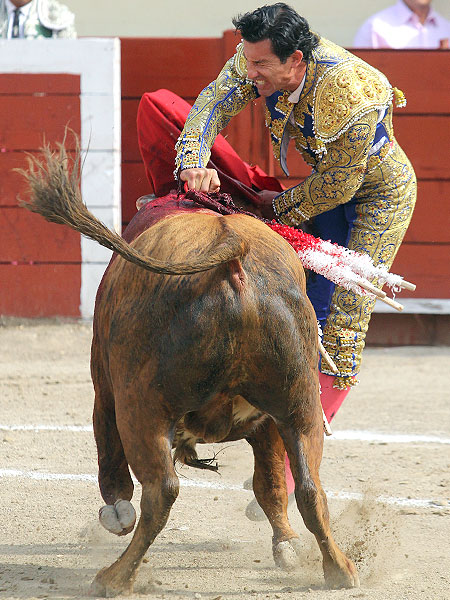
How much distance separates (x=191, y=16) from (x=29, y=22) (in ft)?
5.54

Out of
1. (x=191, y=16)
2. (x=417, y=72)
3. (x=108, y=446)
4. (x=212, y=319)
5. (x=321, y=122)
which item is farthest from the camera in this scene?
(x=191, y=16)

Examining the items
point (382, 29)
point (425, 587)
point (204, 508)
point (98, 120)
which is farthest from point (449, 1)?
point (425, 587)

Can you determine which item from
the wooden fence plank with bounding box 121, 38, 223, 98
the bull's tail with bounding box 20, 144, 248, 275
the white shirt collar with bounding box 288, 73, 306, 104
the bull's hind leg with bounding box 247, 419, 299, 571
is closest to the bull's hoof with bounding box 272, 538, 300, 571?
the bull's hind leg with bounding box 247, 419, 299, 571

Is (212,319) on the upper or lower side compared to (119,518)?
upper

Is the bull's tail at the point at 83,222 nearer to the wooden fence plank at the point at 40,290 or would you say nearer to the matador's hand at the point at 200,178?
the matador's hand at the point at 200,178

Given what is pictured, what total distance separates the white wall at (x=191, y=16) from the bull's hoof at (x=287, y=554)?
5.10 metres

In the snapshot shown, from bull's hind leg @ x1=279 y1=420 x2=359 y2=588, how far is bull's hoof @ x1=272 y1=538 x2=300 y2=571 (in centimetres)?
24

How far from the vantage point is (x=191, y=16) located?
7.01 metres

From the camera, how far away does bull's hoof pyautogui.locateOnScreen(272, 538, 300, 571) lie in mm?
2414

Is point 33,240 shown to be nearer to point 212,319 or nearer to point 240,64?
point 240,64

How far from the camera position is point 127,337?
6.66 feet

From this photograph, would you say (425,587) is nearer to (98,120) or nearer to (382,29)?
(98,120)

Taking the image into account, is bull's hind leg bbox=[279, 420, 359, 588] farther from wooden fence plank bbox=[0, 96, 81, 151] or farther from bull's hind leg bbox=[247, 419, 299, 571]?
wooden fence plank bbox=[0, 96, 81, 151]

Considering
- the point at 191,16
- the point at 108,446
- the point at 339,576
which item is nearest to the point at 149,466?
the point at 108,446
